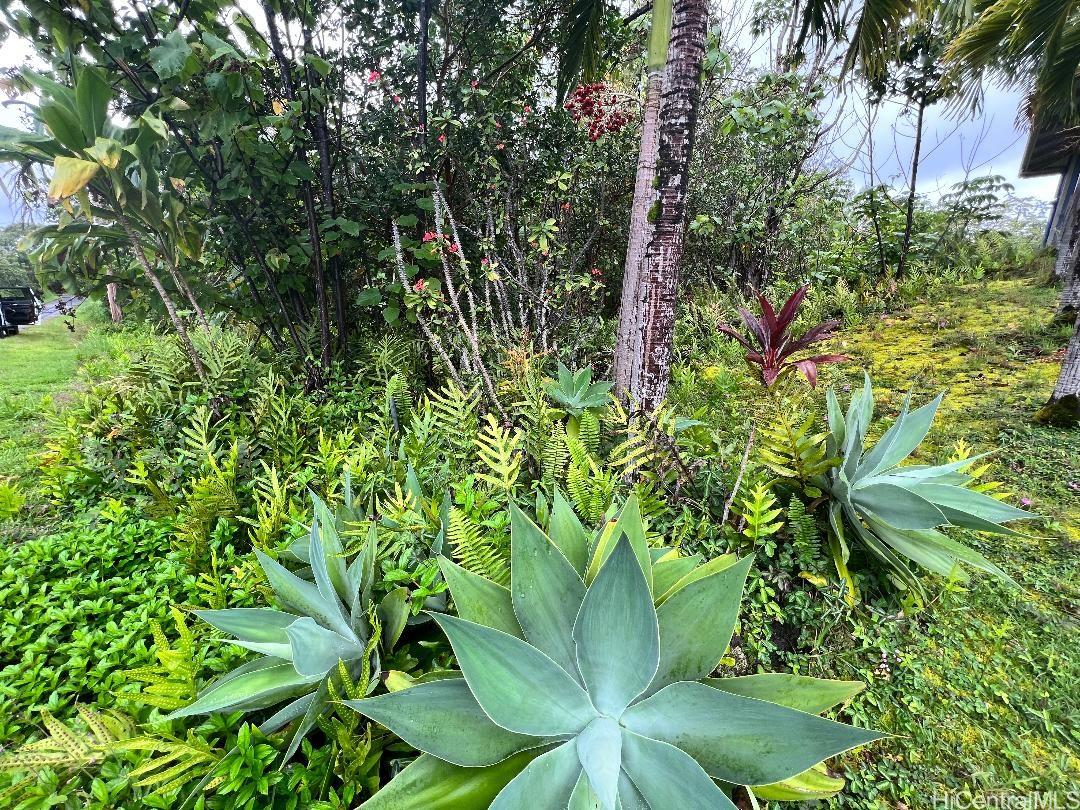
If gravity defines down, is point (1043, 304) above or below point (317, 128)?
below

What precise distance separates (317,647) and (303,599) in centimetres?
20

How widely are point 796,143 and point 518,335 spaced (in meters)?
4.63

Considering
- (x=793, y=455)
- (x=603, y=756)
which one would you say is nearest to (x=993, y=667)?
(x=793, y=455)

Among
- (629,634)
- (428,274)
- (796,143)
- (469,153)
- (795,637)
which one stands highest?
(796,143)

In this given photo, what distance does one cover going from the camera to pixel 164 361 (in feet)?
9.50

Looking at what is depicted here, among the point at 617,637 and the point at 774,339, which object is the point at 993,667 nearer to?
the point at 774,339

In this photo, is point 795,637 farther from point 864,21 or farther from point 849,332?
point 849,332

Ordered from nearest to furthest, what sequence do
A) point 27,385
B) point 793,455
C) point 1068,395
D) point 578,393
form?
point 793,455, point 578,393, point 1068,395, point 27,385

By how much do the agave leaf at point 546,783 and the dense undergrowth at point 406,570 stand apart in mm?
351

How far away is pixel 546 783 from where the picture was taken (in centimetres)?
80

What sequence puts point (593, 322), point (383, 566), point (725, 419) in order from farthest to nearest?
point (593, 322), point (725, 419), point (383, 566)

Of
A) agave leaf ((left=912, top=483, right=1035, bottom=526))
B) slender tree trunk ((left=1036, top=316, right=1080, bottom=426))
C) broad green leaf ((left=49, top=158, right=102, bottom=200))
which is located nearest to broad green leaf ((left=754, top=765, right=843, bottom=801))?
agave leaf ((left=912, top=483, right=1035, bottom=526))

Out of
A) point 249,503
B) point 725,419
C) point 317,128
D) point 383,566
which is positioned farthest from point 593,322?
point 383,566

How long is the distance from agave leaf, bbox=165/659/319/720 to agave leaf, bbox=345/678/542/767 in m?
0.30
